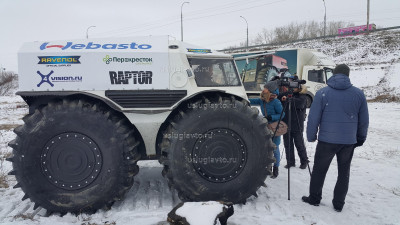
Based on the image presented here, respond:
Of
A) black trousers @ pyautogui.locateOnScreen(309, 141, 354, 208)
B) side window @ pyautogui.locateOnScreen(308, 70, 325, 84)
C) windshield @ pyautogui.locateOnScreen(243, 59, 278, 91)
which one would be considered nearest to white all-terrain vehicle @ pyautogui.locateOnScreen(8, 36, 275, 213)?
black trousers @ pyautogui.locateOnScreen(309, 141, 354, 208)

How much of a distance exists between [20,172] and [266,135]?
125 inches

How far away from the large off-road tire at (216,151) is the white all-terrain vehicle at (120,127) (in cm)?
1

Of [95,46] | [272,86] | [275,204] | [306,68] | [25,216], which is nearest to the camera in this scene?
Result: [25,216]

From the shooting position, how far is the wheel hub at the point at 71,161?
3.24 metres

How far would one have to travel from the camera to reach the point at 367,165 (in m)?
5.30

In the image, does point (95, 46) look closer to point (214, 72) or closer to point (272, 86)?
point (214, 72)

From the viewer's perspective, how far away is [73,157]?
3.24 metres

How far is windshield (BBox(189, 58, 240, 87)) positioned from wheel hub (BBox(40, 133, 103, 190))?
169 cm

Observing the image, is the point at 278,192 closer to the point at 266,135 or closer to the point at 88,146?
the point at 266,135

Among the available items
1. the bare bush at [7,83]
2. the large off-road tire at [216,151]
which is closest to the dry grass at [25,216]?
the large off-road tire at [216,151]

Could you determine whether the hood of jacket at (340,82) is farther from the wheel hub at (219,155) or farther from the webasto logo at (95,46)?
the webasto logo at (95,46)

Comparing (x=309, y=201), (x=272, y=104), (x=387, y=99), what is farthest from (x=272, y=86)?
(x=387, y=99)

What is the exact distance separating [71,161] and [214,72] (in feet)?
7.52

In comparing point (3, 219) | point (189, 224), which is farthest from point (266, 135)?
point (3, 219)
